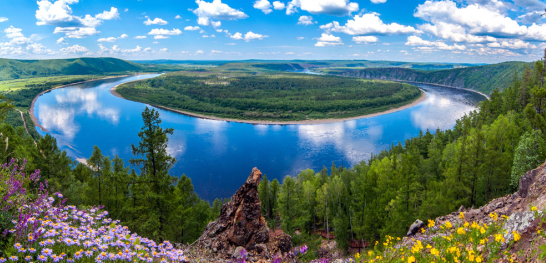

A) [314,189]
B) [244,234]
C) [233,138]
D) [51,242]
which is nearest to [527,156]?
[314,189]

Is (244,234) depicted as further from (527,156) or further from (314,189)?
(314,189)

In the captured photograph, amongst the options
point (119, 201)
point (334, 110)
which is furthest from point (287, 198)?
point (334, 110)

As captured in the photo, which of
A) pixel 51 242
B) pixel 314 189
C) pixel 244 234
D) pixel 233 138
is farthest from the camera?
pixel 233 138

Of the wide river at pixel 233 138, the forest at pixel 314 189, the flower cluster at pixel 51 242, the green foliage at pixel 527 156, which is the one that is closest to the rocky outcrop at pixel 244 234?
the flower cluster at pixel 51 242

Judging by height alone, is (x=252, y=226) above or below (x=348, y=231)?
above

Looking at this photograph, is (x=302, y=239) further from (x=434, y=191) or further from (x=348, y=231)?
(x=434, y=191)

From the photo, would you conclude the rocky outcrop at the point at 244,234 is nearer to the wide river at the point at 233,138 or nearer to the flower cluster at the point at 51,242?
the flower cluster at the point at 51,242
